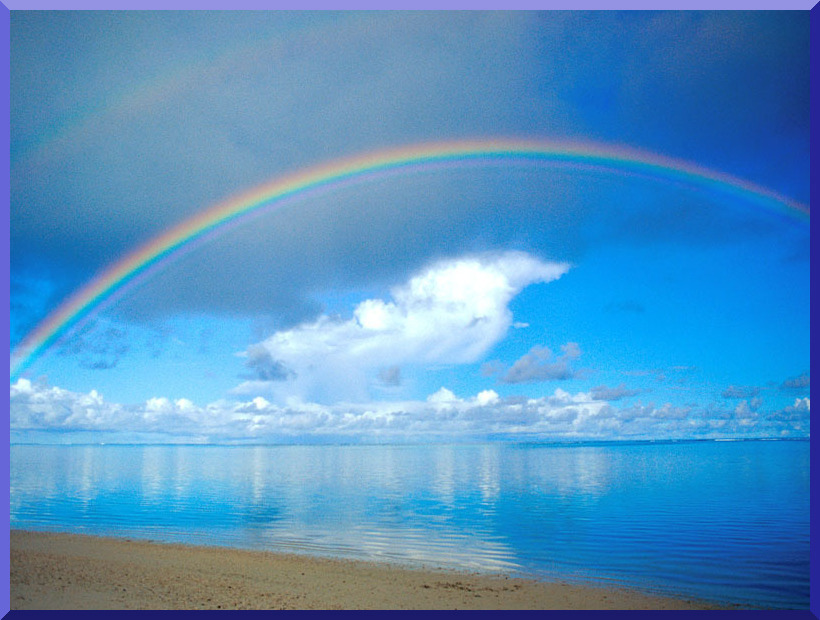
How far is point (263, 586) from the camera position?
597 inches

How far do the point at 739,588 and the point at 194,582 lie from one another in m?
13.6

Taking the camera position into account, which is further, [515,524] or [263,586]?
[515,524]

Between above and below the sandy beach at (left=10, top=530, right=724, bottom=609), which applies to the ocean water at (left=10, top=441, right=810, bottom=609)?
below

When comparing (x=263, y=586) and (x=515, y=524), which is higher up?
(x=263, y=586)

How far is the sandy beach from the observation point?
44.8ft

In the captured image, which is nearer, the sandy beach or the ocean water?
the sandy beach

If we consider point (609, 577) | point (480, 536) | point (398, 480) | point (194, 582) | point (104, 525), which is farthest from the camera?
point (398, 480)

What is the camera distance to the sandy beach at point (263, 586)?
44.8ft

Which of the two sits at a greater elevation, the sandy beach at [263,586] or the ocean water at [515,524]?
the sandy beach at [263,586]

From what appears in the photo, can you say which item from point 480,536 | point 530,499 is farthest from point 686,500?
point 480,536

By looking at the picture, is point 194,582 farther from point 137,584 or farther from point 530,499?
point 530,499

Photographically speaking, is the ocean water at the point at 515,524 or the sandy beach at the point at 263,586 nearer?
the sandy beach at the point at 263,586

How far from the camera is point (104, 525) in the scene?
28.2 metres

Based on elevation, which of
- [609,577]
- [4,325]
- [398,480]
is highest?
[4,325]
